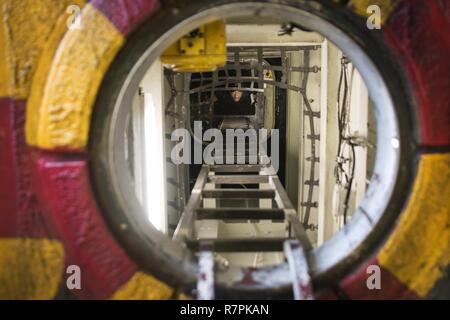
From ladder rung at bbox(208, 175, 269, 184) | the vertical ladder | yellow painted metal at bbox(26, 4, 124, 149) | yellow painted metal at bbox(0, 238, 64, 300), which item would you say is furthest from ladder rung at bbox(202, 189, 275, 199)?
yellow painted metal at bbox(26, 4, 124, 149)

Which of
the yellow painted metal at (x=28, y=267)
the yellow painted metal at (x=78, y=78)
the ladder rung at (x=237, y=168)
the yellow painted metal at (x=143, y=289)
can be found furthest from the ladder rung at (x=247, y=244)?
the ladder rung at (x=237, y=168)

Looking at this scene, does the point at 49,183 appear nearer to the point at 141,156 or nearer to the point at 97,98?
the point at 97,98

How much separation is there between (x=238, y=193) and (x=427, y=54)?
2.52 metres

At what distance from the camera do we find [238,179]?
14.4 ft

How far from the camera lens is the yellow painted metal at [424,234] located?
1.50 m

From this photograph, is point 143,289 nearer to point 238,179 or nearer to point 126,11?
point 126,11

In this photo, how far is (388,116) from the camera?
1.58 meters

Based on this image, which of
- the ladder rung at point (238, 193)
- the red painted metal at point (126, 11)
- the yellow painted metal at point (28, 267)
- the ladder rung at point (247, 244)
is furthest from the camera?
the ladder rung at point (238, 193)

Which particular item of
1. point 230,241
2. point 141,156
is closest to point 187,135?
point 141,156

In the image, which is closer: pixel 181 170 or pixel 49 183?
pixel 49 183

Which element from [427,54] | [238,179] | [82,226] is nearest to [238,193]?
[238,179]

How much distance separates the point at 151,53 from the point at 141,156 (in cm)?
257

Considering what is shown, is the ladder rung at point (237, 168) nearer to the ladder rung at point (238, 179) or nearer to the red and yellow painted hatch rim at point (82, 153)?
the ladder rung at point (238, 179)

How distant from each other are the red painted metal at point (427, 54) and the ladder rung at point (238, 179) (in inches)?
116
